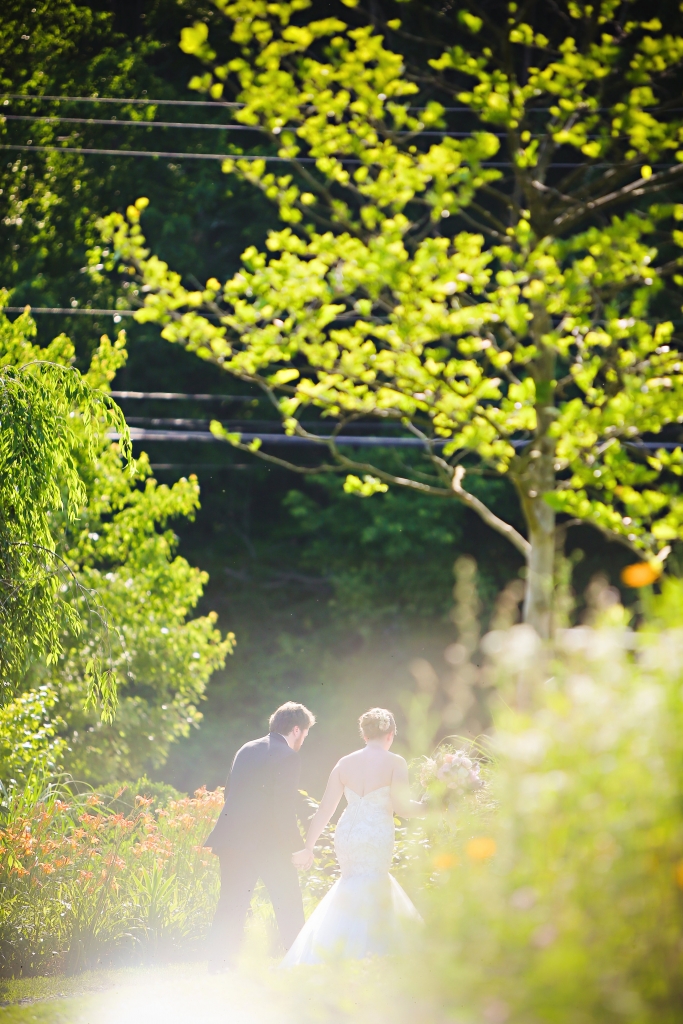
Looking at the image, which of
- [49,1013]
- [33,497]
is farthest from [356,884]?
[33,497]

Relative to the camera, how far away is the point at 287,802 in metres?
3.89

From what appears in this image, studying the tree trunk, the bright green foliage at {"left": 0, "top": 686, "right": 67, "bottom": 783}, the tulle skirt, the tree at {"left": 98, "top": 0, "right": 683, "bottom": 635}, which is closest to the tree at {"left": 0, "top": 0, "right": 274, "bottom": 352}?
the tree at {"left": 98, "top": 0, "right": 683, "bottom": 635}

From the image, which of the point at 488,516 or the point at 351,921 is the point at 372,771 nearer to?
the point at 351,921

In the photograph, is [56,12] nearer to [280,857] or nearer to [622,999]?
[280,857]

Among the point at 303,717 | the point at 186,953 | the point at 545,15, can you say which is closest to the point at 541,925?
the point at 303,717

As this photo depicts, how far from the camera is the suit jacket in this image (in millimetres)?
3850

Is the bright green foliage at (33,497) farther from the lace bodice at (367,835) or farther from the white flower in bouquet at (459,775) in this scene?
the white flower in bouquet at (459,775)

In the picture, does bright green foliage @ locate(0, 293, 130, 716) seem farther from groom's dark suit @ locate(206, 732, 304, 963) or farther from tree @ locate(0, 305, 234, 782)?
tree @ locate(0, 305, 234, 782)

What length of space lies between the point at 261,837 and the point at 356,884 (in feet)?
1.56

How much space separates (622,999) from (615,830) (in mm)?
328

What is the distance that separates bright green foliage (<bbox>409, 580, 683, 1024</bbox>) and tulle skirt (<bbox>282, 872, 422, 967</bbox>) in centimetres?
100

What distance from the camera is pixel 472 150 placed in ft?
12.4

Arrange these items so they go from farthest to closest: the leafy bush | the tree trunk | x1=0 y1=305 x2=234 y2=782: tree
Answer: x1=0 y1=305 x2=234 y2=782: tree, the leafy bush, the tree trunk

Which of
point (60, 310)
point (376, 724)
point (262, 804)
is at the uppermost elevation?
point (60, 310)
